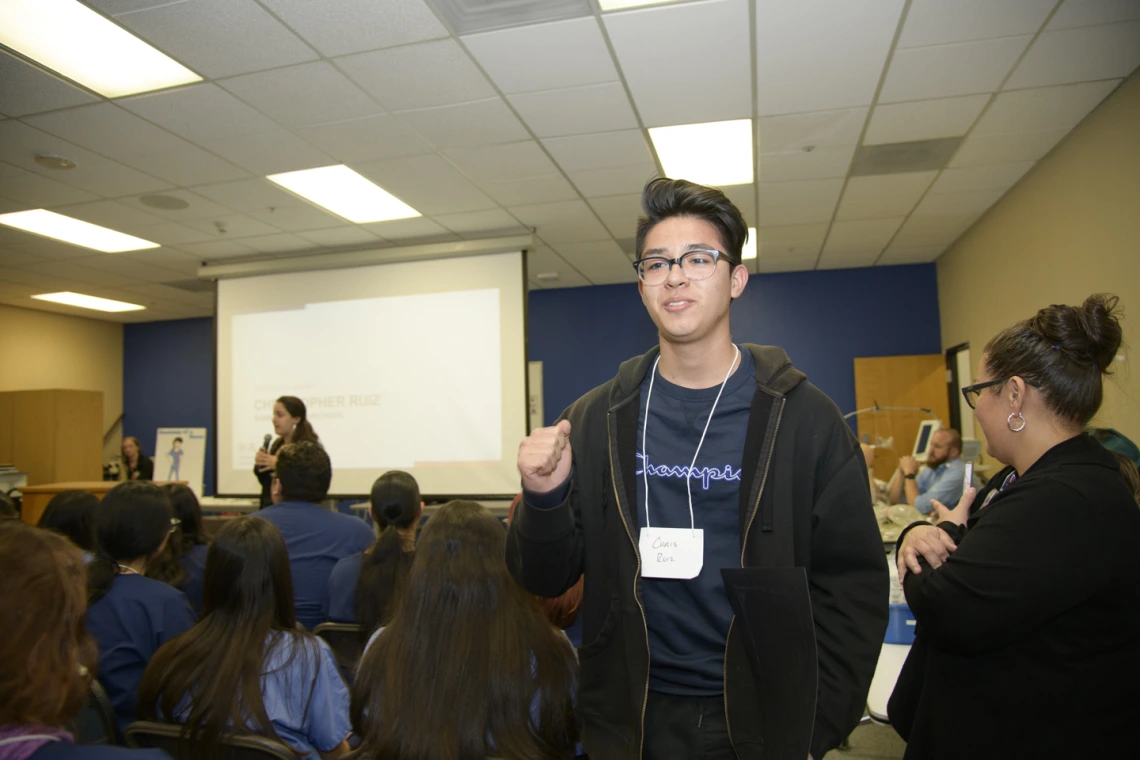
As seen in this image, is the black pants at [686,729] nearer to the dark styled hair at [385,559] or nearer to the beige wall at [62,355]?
the dark styled hair at [385,559]

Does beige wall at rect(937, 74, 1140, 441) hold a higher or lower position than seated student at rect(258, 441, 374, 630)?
higher

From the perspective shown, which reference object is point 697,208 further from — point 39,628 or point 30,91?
point 30,91

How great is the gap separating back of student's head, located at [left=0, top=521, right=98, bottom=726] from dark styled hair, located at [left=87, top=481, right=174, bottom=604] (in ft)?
3.54

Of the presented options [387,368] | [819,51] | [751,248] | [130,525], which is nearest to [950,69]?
[819,51]

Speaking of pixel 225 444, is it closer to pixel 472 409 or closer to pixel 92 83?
pixel 472 409

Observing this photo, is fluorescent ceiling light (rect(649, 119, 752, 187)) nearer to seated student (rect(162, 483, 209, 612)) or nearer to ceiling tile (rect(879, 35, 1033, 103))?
ceiling tile (rect(879, 35, 1033, 103))

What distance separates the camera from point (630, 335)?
8062mm

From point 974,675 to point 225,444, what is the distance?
6495mm

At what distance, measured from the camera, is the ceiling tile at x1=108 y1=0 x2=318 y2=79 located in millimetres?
2805

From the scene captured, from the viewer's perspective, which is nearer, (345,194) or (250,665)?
(250,665)

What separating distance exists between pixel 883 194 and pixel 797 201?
598mm

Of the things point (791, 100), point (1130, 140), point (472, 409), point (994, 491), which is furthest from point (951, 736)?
point (472, 409)

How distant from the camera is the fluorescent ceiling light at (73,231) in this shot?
5203 mm

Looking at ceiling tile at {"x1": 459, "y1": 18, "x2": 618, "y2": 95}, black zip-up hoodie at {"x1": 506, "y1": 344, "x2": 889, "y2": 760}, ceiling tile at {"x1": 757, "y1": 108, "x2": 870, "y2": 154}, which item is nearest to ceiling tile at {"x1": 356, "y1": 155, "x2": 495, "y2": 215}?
ceiling tile at {"x1": 459, "y1": 18, "x2": 618, "y2": 95}
